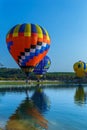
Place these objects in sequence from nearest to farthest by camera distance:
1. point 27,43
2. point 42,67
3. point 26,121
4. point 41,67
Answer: point 26,121
point 27,43
point 41,67
point 42,67

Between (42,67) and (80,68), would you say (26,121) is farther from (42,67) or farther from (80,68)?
(80,68)

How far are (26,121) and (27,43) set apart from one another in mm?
22306

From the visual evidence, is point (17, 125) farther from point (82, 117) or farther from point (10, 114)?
point (82, 117)

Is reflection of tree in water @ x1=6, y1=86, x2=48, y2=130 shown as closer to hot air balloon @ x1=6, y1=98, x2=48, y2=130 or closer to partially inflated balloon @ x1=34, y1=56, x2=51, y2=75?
hot air balloon @ x1=6, y1=98, x2=48, y2=130

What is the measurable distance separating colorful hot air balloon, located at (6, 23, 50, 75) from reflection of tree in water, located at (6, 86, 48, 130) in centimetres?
1645

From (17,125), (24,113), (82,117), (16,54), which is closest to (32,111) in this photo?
(24,113)

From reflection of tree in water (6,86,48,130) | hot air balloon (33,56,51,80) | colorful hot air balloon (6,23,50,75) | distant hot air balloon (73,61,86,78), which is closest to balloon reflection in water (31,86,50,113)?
reflection of tree in water (6,86,48,130)

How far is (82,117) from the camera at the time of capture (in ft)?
91.8

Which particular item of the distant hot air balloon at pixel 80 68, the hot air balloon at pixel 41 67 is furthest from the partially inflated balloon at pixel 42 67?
the distant hot air balloon at pixel 80 68

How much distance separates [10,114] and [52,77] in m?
103

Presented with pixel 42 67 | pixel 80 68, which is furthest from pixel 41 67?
pixel 80 68

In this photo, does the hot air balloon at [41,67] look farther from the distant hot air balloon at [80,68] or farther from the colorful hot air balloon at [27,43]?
the colorful hot air balloon at [27,43]

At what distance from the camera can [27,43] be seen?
4619 centimetres

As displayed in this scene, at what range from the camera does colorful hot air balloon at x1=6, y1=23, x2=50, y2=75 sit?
46.2 meters
